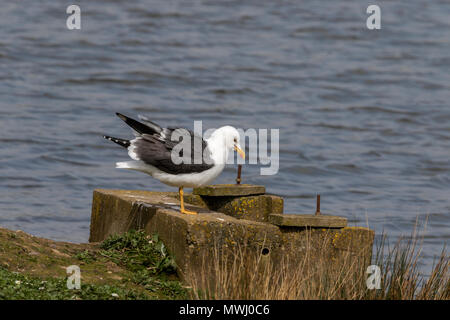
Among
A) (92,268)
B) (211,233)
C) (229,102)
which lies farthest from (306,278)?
(229,102)

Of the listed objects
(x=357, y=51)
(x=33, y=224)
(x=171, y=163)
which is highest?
(x=357, y=51)

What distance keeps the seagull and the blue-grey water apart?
3766mm

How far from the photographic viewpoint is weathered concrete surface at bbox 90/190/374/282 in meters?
7.62

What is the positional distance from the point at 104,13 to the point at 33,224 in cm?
1635

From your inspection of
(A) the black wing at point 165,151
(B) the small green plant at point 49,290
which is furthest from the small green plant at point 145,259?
(A) the black wing at point 165,151

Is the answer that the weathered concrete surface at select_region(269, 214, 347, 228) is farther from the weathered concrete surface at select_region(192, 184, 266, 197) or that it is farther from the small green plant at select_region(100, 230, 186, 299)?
the small green plant at select_region(100, 230, 186, 299)

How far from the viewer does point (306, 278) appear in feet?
23.0

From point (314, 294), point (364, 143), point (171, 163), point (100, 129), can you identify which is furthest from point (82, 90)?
point (314, 294)

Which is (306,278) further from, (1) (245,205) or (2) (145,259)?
(1) (245,205)

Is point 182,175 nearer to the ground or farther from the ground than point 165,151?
nearer to the ground

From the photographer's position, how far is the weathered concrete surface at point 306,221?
7.98 meters

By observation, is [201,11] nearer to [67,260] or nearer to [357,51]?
[357,51]

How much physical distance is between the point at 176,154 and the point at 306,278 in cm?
179
